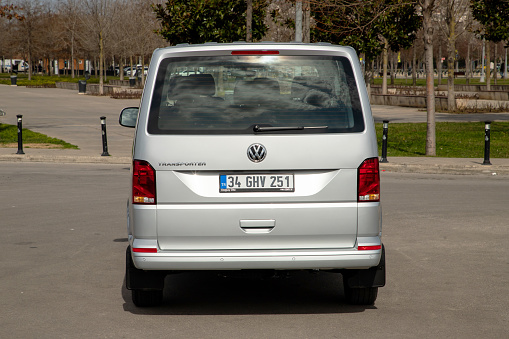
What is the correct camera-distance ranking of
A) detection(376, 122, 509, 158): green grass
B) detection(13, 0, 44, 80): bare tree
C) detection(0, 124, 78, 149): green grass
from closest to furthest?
detection(376, 122, 509, 158): green grass, detection(0, 124, 78, 149): green grass, detection(13, 0, 44, 80): bare tree

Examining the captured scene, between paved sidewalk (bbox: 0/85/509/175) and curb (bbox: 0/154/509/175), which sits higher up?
paved sidewalk (bbox: 0/85/509/175)

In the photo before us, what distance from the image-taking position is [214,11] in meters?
Answer: 35.1

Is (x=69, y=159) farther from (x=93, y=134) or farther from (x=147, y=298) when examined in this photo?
(x=147, y=298)

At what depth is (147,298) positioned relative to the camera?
19.6 feet

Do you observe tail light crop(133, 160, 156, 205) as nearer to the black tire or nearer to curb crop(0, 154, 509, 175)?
the black tire

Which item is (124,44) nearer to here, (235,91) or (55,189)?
(55,189)

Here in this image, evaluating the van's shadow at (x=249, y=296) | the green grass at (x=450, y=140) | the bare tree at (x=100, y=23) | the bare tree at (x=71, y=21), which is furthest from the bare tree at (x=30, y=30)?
the van's shadow at (x=249, y=296)

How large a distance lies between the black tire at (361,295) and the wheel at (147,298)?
4.82 feet

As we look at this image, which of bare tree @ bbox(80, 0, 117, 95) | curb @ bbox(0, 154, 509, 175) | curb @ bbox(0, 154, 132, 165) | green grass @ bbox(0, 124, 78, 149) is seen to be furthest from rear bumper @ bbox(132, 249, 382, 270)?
bare tree @ bbox(80, 0, 117, 95)

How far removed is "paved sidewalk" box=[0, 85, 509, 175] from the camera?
1692 cm

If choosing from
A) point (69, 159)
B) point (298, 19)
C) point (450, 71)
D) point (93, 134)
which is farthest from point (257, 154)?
point (450, 71)

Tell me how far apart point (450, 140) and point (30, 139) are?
12.2 metres

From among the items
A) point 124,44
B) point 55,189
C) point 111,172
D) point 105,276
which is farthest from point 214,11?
point 124,44

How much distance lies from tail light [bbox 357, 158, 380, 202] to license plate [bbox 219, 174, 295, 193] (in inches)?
19.1
